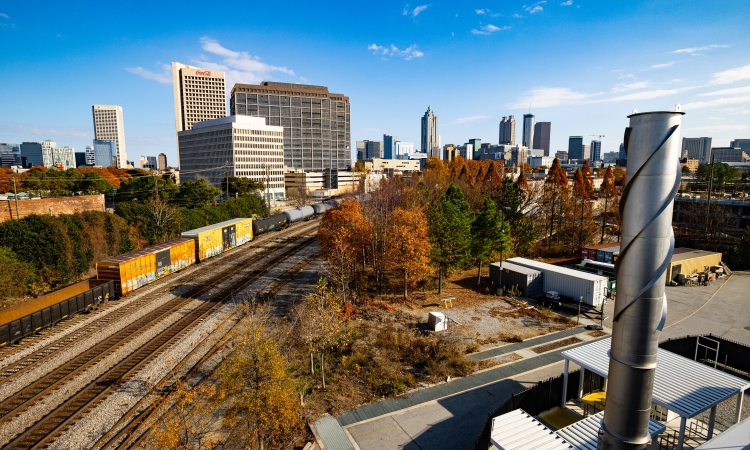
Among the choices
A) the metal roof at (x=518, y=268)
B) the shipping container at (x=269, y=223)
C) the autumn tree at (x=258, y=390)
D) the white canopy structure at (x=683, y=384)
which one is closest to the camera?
the autumn tree at (x=258, y=390)

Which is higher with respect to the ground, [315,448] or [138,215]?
[138,215]

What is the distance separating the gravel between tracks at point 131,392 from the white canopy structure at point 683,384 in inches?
720

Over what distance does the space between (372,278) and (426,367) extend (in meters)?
16.9

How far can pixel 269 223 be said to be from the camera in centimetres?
5891

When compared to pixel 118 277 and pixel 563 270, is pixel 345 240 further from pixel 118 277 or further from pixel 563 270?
pixel 563 270

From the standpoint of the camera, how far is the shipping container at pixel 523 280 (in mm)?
31844

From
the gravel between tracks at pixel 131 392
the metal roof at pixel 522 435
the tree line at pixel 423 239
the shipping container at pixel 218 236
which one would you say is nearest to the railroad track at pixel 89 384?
the gravel between tracks at pixel 131 392

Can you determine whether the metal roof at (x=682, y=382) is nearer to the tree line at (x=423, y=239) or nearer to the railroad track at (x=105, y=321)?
the tree line at (x=423, y=239)

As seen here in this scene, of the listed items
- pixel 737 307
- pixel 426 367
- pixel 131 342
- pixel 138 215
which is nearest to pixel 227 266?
pixel 138 215

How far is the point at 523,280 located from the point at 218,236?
32.4 m

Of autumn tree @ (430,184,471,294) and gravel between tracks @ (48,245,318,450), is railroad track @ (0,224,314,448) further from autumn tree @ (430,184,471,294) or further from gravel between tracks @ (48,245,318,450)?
autumn tree @ (430,184,471,294)

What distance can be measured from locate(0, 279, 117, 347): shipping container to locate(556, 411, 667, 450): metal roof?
27123 mm

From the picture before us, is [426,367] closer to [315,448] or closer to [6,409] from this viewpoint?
[315,448]

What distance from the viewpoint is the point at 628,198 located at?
24.0 feet
